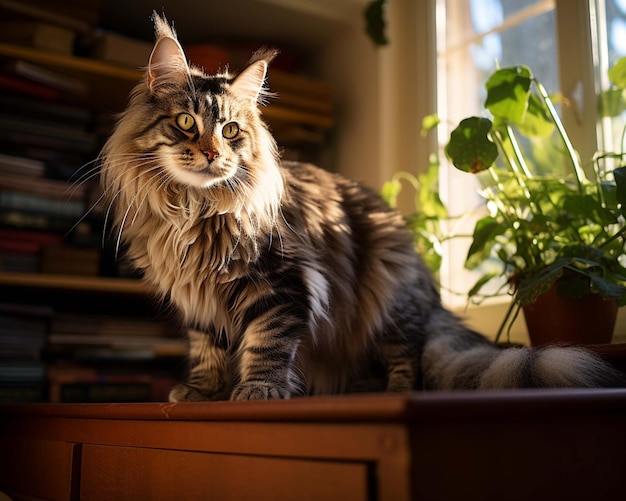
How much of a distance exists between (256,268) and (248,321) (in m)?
0.11

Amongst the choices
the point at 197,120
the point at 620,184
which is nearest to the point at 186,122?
the point at 197,120

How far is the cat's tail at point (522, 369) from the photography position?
3.16ft

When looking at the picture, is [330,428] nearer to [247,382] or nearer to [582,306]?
[247,382]

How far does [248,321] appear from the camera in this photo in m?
1.23

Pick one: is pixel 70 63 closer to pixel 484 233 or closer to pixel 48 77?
pixel 48 77

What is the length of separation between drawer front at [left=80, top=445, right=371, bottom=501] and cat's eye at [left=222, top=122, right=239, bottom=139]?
60cm

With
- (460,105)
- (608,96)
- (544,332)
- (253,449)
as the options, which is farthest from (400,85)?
(253,449)

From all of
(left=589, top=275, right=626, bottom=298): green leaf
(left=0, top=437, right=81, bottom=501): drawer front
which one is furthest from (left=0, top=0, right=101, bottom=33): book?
(left=589, top=275, right=626, bottom=298): green leaf

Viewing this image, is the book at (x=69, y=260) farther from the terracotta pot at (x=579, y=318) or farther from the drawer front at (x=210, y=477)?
the terracotta pot at (x=579, y=318)

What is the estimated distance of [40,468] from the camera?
1.34 metres

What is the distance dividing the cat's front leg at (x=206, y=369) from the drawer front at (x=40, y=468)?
23 cm

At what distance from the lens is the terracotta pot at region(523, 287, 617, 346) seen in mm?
1316

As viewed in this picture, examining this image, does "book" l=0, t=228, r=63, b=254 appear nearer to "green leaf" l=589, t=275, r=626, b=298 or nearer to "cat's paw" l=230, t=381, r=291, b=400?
"cat's paw" l=230, t=381, r=291, b=400

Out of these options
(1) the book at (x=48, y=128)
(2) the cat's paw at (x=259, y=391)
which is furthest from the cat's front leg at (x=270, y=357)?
(1) the book at (x=48, y=128)
